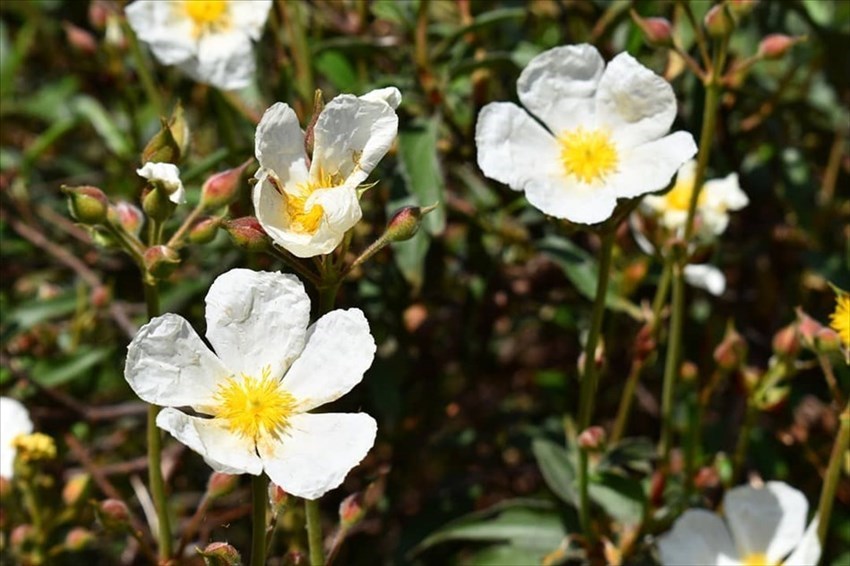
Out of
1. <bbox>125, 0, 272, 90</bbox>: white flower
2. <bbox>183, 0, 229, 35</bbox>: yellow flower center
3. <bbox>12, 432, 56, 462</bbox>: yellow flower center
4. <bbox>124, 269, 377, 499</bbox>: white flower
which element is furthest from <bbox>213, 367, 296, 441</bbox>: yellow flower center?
<bbox>183, 0, 229, 35</bbox>: yellow flower center

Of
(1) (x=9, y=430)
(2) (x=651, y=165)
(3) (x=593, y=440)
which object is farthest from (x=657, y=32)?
(1) (x=9, y=430)

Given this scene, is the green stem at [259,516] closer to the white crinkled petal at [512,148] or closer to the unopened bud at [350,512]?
the unopened bud at [350,512]

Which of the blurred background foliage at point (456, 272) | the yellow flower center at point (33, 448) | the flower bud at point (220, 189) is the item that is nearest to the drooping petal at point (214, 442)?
the flower bud at point (220, 189)

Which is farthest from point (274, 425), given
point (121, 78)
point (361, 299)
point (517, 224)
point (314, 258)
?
point (121, 78)

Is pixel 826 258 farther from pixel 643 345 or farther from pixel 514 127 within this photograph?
pixel 514 127

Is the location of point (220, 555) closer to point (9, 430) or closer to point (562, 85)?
point (9, 430)

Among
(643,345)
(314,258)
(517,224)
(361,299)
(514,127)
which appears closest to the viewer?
(314,258)

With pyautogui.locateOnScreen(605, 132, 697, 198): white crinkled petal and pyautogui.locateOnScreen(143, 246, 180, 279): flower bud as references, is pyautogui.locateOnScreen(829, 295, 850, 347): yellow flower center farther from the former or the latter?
pyautogui.locateOnScreen(143, 246, 180, 279): flower bud
